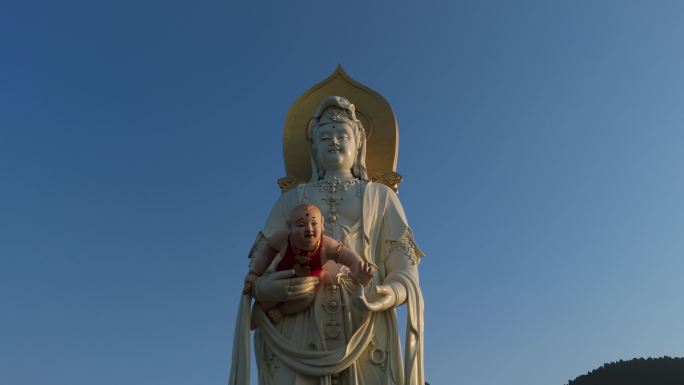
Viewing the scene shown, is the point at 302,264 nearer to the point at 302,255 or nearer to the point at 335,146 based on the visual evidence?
the point at 302,255

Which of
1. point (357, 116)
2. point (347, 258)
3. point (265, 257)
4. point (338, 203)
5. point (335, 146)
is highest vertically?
point (357, 116)

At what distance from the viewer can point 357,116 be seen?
7531mm

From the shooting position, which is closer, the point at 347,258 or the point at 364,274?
the point at 364,274

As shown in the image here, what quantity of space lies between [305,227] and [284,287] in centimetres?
54

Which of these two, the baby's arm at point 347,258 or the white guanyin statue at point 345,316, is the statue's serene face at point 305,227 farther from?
the white guanyin statue at point 345,316

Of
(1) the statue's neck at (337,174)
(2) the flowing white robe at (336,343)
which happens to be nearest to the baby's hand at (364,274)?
(2) the flowing white robe at (336,343)

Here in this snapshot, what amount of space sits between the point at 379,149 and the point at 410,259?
1832mm

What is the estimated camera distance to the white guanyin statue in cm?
526

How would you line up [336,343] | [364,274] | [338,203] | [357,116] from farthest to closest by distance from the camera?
1. [357,116]
2. [338,203]
3. [336,343]
4. [364,274]

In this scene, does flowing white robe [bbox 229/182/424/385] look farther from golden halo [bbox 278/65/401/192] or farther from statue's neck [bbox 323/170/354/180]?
golden halo [bbox 278/65/401/192]

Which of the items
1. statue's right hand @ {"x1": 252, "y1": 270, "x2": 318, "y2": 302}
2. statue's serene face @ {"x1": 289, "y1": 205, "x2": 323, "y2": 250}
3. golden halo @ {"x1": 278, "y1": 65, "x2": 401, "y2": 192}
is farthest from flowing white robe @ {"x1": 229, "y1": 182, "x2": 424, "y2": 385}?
golden halo @ {"x1": 278, "y1": 65, "x2": 401, "y2": 192}

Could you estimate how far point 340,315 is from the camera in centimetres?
549

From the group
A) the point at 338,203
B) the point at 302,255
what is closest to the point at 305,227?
the point at 302,255

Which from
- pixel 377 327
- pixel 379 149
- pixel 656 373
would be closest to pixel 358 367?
pixel 377 327
